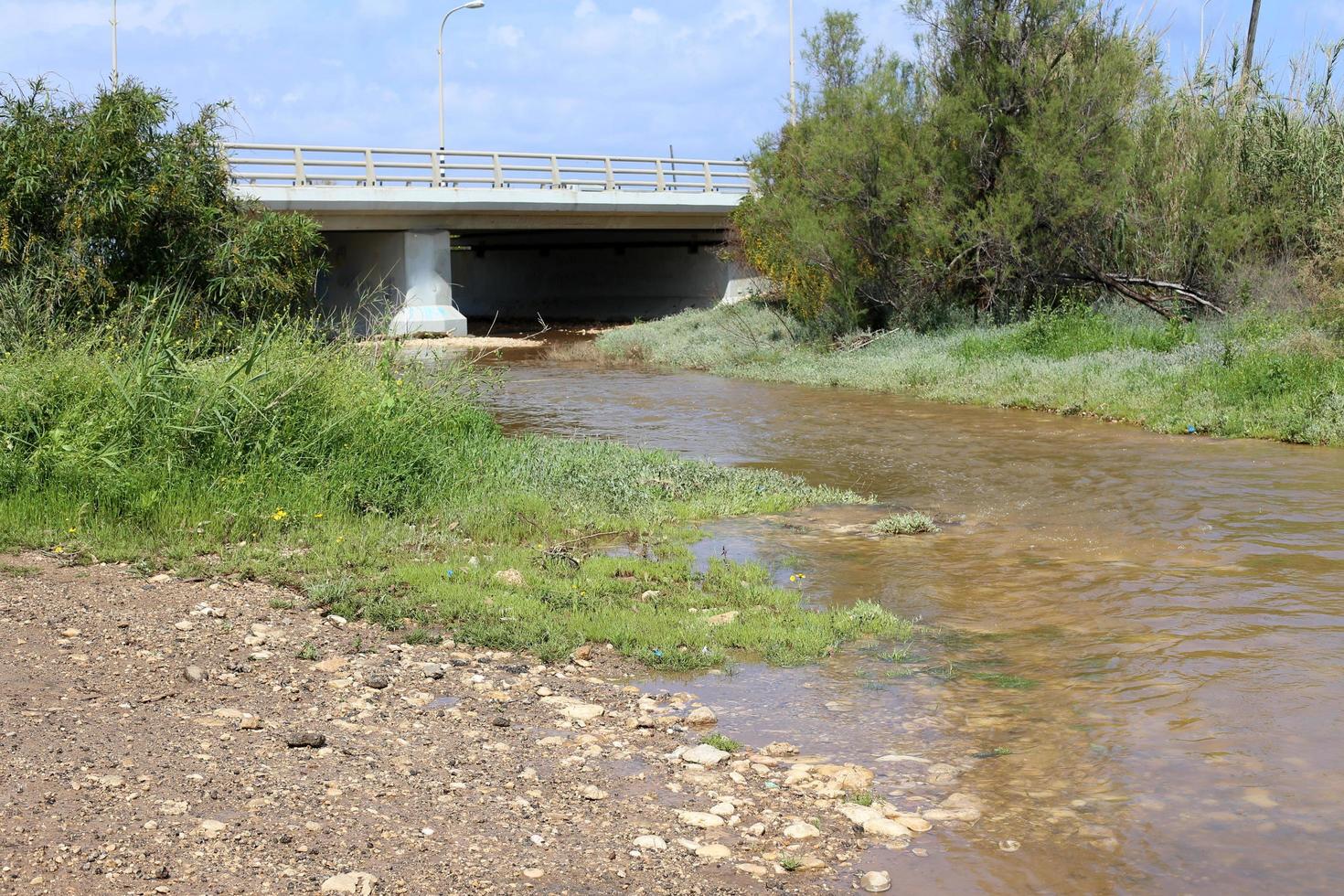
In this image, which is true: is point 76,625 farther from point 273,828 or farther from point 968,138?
point 968,138

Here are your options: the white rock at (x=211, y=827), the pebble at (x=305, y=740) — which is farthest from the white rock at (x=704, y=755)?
the white rock at (x=211, y=827)

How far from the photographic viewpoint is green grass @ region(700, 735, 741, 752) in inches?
228

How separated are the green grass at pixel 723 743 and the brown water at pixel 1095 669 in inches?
6.0

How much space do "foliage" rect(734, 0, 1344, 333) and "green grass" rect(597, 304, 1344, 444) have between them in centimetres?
147

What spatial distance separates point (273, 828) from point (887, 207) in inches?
935

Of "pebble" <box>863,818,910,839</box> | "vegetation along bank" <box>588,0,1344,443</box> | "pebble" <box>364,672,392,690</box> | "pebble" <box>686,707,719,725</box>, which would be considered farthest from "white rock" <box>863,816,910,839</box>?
"vegetation along bank" <box>588,0,1344,443</box>

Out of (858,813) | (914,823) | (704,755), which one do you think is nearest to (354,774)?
(704,755)

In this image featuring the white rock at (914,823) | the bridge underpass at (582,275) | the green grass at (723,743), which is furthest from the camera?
the bridge underpass at (582,275)

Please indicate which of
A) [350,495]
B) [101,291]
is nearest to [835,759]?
[350,495]

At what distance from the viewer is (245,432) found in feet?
32.8

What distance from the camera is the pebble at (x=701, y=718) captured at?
20.3ft

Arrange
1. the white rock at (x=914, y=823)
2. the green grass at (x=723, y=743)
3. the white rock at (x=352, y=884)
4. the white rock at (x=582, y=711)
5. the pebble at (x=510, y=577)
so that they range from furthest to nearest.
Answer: the pebble at (x=510, y=577), the white rock at (x=582, y=711), the green grass at (x=723, y=743), the white rock at (x=914, y=823), the white rock at (x=352, y=884)

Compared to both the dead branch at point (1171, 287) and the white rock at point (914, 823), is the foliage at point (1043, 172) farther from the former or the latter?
the white rock at point (914, 823)

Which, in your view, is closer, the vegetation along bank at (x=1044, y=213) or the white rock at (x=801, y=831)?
the white rock at (x=801, y=831)
